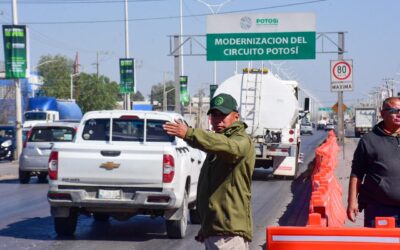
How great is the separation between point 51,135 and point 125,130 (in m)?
11.0

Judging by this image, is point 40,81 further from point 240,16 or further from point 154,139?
point 154,139

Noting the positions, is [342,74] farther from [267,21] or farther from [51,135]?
[267,21]

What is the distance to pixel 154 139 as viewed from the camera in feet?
43.1

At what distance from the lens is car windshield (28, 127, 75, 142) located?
23828 mm

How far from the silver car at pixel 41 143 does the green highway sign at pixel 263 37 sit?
18.3 meters

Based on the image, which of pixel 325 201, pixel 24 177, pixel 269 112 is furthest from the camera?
pixel 269 112

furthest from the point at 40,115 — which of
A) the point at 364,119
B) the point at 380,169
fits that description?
the point at 380,169

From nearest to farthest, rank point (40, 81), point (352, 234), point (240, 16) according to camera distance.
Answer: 1. point (352, 234)
2. point (240, 16)
3. point (40, 81)

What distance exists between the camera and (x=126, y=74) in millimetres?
48062

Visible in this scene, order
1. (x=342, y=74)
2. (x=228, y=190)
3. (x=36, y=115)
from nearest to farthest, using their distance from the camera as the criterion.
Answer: (x=228, y=190) → (x=342, y=74) → (x=36, y=115)

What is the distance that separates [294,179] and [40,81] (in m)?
98.8

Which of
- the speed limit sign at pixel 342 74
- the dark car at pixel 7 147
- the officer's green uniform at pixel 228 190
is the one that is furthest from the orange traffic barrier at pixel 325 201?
the dark car at pixel 7 147

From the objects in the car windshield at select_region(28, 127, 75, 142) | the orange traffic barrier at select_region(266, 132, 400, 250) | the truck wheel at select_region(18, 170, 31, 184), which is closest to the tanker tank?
the car windshield at select_region(28, 127, 75, 142)

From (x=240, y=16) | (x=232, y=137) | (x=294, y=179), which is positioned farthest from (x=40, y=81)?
(x=232, y=137)
